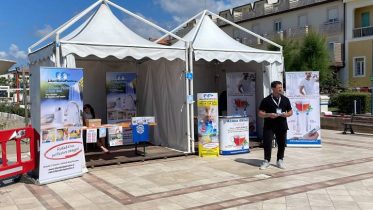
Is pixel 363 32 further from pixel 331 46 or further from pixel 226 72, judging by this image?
pixel 226 72

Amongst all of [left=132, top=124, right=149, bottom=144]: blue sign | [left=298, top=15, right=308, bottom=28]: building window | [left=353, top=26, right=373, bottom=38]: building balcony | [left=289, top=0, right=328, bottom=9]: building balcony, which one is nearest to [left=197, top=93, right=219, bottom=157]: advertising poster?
[left=132, top=124, right=149, bottom=144]: blue sign

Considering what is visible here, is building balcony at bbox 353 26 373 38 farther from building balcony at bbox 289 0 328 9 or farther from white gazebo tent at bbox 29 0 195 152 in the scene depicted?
white gazebo tent at bbox 29 0 195 152

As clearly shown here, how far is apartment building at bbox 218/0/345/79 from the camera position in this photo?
35.2m

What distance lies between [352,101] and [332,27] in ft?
56.5

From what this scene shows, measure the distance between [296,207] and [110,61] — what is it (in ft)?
26.6

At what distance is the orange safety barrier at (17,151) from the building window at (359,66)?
3116cm

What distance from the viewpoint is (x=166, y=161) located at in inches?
386

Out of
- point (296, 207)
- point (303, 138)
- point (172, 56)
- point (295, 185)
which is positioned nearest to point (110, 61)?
point (172, 56)

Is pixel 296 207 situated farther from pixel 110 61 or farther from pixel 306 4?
pixel 306 4

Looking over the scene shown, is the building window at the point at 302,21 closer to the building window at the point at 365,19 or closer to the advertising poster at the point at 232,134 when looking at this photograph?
the building window at the point at 365,19

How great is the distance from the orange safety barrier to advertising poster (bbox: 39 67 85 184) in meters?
0.38

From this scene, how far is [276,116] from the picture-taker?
8.60 meters

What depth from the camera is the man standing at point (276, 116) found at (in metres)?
8.66

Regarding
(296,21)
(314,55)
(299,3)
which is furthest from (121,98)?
(299,3)
